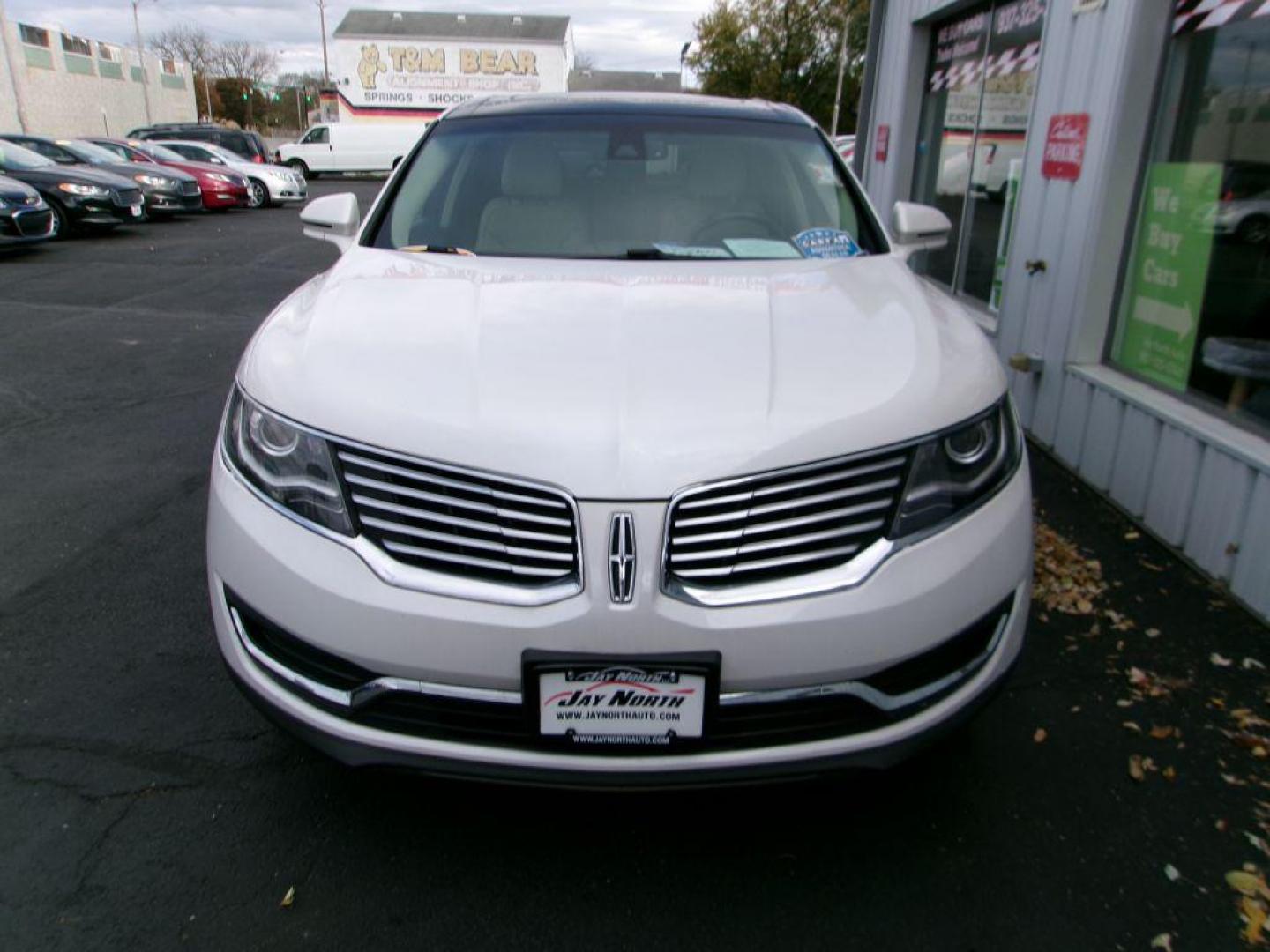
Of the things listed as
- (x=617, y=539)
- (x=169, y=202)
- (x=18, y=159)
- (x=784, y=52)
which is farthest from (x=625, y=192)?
(x=784, y=52)

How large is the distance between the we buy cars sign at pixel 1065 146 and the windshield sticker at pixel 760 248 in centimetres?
256

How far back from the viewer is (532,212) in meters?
3.13

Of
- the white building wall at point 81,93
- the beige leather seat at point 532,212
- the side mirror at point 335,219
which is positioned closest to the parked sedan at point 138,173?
the side mirror at point 335,219

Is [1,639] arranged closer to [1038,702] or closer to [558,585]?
[558,585]

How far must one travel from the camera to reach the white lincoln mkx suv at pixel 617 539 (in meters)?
1.79

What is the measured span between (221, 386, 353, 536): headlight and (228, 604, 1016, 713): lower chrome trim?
0.30 m

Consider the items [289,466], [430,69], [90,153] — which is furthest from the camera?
[430,69]

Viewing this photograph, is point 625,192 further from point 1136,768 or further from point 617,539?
point 1136,768

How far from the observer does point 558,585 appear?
1.81 metres

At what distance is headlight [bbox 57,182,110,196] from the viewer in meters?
13.7

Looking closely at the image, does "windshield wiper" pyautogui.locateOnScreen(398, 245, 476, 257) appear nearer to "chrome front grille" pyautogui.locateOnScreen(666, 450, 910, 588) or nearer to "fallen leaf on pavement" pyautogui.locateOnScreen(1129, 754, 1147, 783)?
"chrome front grille" pyautogui.locateOnScreen(666, 450, 910, 588)

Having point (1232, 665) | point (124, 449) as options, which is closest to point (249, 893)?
point (1232, 665)

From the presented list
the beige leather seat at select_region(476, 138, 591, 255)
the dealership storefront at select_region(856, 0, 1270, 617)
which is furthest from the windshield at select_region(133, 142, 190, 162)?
the beige leather seat at select_region(476, 138, 591, 255)

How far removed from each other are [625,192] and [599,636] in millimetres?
1891
